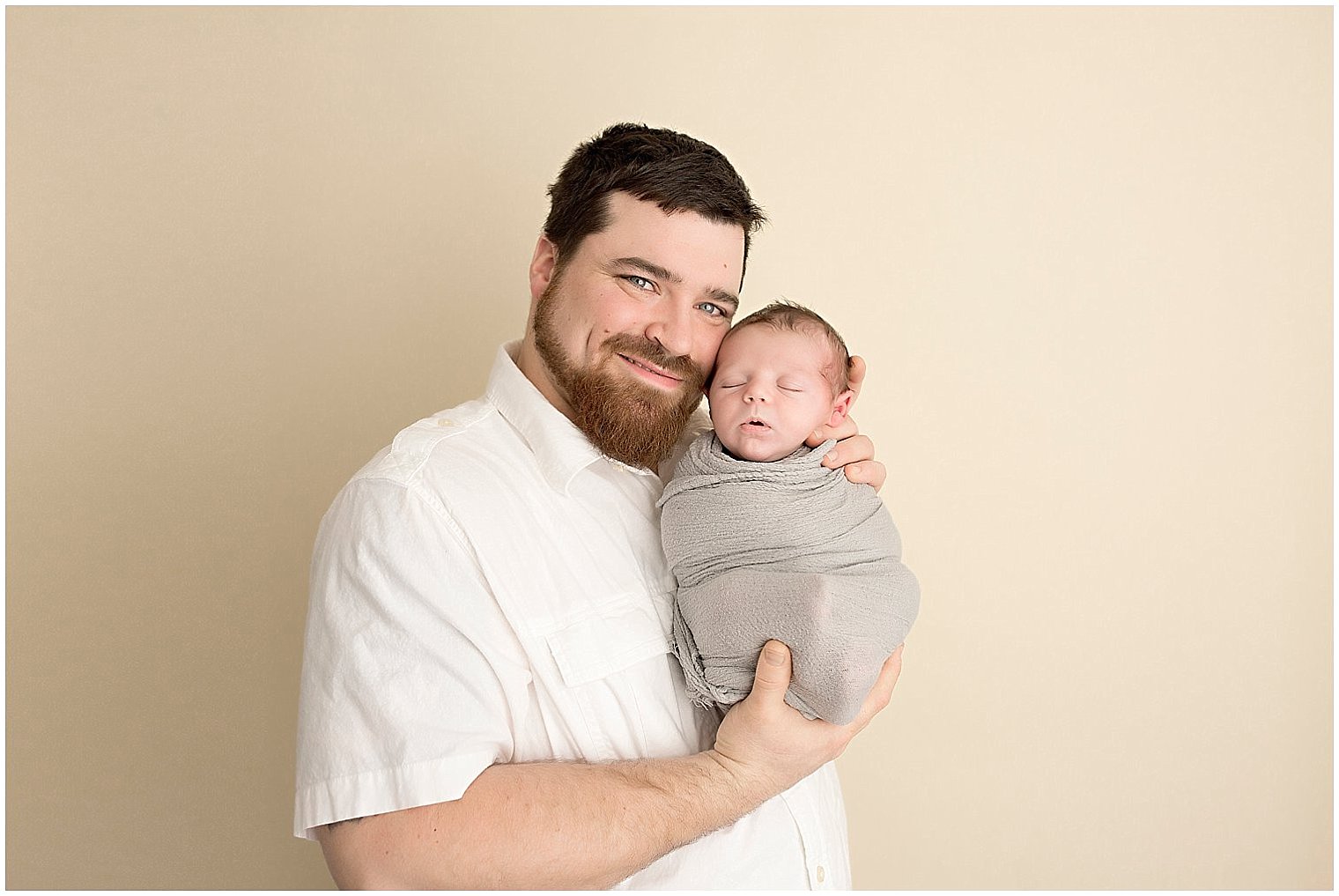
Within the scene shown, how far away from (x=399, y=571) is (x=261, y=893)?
0.96 meters

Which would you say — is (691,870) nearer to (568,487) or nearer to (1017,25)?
(568,487)

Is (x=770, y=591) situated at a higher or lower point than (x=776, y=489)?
lower

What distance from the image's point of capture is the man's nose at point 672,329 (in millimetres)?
1630

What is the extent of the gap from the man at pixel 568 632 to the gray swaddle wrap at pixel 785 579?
1.5 inches

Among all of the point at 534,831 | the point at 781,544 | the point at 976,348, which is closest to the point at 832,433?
the point at 781,544

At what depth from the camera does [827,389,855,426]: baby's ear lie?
1654 mm

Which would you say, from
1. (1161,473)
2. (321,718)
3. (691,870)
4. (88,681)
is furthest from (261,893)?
(1161,473)

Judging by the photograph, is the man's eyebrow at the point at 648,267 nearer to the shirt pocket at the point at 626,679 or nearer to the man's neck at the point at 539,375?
the man's neck at the point at 539,375

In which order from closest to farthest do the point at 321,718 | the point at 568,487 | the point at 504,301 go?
1. the point at 321,718
2. the point at 568,487
3. the point at 504,301

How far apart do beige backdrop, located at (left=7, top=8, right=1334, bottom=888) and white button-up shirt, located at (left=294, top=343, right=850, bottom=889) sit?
73cm

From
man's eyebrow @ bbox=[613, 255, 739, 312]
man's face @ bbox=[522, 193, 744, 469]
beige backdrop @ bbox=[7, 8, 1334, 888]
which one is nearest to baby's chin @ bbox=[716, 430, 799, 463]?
man's face @ bbox=[522, 193, 744, 469]

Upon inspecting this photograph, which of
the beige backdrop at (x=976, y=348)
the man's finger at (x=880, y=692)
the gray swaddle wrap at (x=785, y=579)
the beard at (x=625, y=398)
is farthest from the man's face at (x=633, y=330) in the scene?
the beige backdrop at (x=976, y=348)

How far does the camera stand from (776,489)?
4.89 feet

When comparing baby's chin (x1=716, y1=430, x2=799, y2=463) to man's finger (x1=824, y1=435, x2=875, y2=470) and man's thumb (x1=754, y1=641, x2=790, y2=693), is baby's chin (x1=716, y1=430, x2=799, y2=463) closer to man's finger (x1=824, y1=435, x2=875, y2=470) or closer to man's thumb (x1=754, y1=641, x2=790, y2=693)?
man's finger (x1=824, y1=435, x2=875, y2=470)
